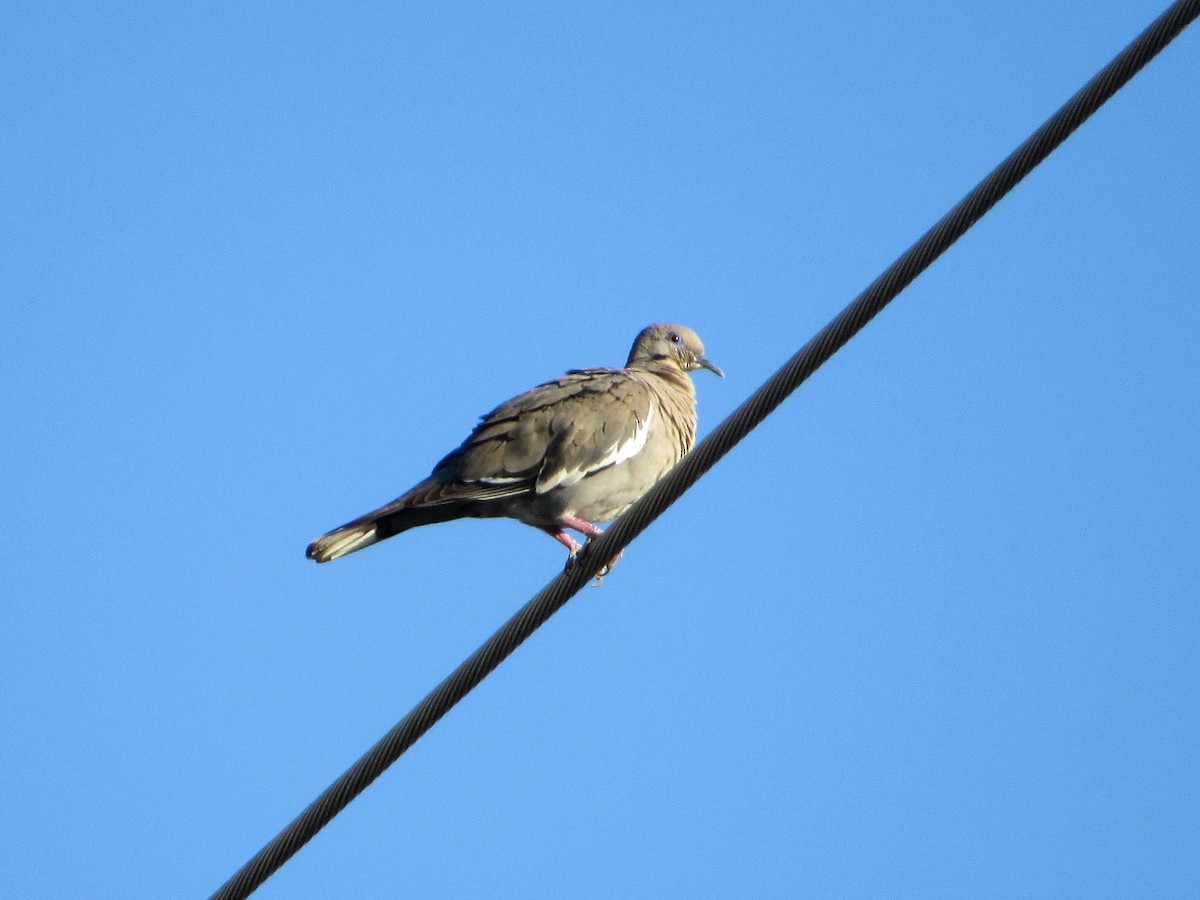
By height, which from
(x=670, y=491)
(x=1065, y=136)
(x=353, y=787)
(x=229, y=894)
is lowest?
(x=229, y=894)

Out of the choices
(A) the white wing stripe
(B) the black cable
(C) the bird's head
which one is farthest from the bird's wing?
(B) the black cable

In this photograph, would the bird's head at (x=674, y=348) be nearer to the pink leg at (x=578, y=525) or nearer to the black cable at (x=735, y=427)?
the pink leg at (x=578, y=525)

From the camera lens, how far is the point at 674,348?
8781mm

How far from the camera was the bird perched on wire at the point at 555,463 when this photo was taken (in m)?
6.70

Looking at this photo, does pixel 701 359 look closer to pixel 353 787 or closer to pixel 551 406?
pixel 551 406

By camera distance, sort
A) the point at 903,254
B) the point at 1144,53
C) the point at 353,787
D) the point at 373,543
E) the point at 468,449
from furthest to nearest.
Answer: the point at 468,449, the point at 373,543, the point at 353,787, the point at 903,254, the point at 1144,53

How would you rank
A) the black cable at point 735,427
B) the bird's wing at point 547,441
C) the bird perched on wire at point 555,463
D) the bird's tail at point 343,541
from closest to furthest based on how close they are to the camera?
1. the black cable at point 735,427
2. the bird's tail at point 343,541
3. the bird perched on wire at point 555,463
4. the bird's wing at point 547,441

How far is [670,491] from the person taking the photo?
4383 millimetres

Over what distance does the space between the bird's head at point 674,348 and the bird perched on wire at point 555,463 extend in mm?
1326

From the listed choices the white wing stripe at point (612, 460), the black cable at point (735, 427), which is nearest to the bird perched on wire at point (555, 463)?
the white wing stripe at point (612, 460)

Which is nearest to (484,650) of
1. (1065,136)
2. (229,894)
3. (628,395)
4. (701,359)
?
(229,894)

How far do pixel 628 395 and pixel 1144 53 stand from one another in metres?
3.90

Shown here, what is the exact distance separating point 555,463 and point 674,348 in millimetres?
2141

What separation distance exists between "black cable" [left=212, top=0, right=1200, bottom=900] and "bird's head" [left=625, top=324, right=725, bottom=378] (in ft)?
13.6
